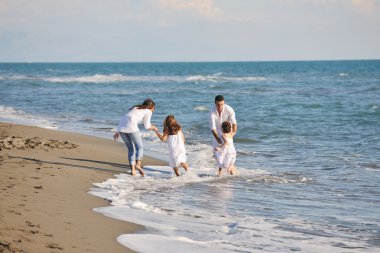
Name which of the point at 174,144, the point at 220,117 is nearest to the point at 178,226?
the point at 174,144

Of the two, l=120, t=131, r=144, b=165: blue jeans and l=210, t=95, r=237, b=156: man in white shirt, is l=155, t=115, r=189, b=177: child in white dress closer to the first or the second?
l=120, t=131, r=144, b=165: blue jeans

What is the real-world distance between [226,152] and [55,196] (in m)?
3.89

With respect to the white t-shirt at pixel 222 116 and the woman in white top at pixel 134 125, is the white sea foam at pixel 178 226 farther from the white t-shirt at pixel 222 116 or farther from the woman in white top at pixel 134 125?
the white t-shirt at pixel 222 116

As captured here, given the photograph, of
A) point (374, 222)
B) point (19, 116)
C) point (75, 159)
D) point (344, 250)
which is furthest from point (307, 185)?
point (19, 116)

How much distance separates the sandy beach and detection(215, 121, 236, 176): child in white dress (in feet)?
6.17

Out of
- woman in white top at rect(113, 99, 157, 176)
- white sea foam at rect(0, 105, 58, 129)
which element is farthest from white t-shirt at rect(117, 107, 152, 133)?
white sea foam at rect(0, 105, 58, 129)

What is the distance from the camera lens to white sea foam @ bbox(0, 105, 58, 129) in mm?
20100

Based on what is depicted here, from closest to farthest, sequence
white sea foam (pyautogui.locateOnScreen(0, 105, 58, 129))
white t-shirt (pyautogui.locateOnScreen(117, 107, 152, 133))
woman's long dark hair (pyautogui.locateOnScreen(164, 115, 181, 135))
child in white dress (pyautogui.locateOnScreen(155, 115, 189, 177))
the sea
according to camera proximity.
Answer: the sea < child in white dress (pyautogui.locateOnScreen(155, 115, 189, 177)) < white t-shirt (pyautogui.locateOnScreen(117, 107, 152, 133)) < woman's long dark hair (pyautogui.locateOnScreen(164, 115, 181, 135)) < white sea foam (pyautogui.locateOnScreen(0, 105, 58, 129))

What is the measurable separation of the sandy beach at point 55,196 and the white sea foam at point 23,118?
5856mm

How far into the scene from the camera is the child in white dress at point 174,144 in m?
11.0

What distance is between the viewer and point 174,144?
11133 mm

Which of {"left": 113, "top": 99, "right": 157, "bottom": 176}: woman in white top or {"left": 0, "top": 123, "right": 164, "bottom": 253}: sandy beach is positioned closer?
{"left": 0, "top": 123, "right": 164, "bottom": 253}: sandy beach

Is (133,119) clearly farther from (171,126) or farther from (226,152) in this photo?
(226,152)

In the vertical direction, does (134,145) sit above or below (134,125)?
below
